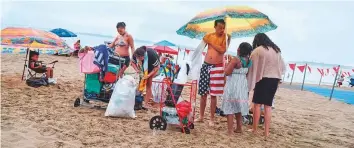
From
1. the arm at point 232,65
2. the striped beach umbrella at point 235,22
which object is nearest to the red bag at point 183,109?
the arm at point 232,65

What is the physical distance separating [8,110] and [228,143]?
326 centimetres

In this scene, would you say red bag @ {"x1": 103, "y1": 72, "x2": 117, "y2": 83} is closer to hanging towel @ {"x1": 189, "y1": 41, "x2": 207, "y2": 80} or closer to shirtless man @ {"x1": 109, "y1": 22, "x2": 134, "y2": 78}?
shirtless man @ {"x1": 109, "y1": 22, "x2": 134, "y2": 78}

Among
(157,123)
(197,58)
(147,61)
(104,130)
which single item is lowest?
(104,130)

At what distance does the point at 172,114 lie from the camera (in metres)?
4.51

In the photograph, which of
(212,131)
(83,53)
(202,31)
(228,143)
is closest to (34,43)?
(83,53)

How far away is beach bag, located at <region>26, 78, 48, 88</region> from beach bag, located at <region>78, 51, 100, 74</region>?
7.12 ft

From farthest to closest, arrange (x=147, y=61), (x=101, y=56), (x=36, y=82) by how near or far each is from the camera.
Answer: (x=36, y=82) → (x=147, y=61) → (x=101, y=56)

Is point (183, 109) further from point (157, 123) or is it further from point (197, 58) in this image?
point (197, 58)

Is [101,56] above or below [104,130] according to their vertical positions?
above

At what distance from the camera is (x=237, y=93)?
4.44m

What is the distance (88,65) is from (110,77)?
41 centimetres

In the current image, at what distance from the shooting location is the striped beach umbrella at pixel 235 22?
4586 mm

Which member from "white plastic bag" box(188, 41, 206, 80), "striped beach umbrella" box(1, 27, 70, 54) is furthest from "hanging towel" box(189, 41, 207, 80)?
"striped beach umbrella" box(1, 27, 70, 54)

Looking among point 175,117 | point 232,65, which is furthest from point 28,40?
point 232,65
